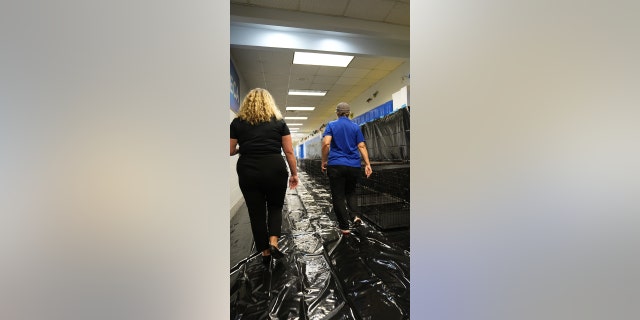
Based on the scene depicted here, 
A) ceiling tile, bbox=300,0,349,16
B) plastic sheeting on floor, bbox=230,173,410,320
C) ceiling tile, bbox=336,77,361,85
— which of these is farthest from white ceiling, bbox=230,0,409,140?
plastic sheeting on floor, bbox=230,173,410,320

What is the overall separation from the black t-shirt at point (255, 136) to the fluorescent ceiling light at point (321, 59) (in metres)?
2.99

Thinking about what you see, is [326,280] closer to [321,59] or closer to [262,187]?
[262,187]

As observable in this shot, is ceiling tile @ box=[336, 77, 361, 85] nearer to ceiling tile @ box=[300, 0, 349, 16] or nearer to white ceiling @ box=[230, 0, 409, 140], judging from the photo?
white ceiling @ box=[230, 0, 409, 140]

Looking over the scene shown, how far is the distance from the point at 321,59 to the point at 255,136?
10.7ft

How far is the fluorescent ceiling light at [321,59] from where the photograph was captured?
406 cm

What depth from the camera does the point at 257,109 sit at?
144 cm

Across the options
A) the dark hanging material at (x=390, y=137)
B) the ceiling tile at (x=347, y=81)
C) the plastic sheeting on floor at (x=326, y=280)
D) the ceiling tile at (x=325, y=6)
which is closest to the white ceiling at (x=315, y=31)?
the ceiling tile at (x=325, y=6)

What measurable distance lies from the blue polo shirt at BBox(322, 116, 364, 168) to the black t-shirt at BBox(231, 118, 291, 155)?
77 cm

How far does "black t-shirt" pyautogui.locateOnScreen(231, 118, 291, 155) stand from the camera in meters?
1.43
